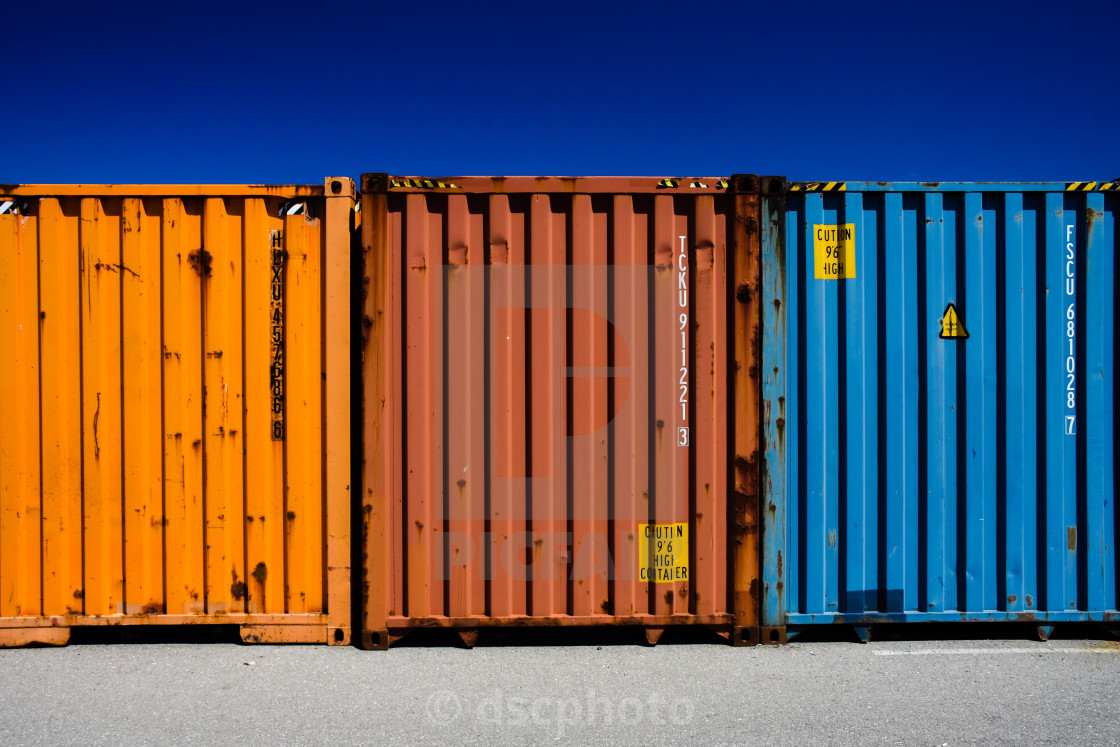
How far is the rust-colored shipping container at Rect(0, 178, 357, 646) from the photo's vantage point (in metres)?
3.54

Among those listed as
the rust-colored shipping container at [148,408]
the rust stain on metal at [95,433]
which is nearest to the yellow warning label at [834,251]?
the rust-colored shipping container at [148,408]

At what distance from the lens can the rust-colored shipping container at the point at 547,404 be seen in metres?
3.56

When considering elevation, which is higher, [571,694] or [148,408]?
[148,408]

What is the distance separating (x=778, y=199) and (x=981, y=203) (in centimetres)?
136

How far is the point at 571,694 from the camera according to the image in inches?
121

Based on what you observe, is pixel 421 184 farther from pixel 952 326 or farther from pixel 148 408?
pixel 952 326

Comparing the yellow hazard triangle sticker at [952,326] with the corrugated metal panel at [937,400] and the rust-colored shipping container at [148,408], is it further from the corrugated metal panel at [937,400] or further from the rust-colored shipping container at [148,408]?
the rust-colored shipping container at [148,408]

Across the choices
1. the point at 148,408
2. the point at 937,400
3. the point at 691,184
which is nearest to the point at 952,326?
the point at 937,400

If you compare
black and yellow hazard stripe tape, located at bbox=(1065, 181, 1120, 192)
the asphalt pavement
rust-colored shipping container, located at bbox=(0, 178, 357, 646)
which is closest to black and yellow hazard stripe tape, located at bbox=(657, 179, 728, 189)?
rust-colored shipping container, located at bbox=(0, 178, 357, 646)

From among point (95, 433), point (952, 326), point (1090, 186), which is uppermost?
point (1090, 186)

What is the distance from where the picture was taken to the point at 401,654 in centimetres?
355

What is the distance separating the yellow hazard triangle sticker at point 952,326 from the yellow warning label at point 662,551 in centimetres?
216

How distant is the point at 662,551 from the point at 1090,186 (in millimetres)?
3774

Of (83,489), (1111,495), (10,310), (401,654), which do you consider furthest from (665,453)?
(10,310)
